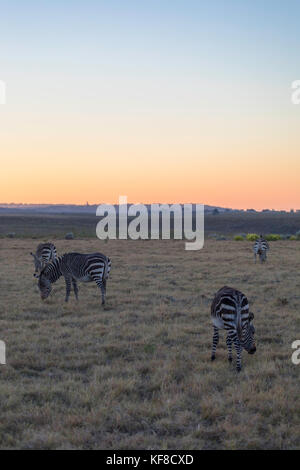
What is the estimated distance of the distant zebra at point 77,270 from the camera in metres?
15.6

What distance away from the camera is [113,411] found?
7141mm

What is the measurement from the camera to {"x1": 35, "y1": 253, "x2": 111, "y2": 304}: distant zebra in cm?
1561

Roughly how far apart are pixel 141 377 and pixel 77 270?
7639mm

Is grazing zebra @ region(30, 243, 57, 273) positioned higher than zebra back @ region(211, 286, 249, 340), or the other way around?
grazing zebra @ region(30, 243, 57, 273)

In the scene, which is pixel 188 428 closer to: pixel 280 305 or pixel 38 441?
pixel 38 441

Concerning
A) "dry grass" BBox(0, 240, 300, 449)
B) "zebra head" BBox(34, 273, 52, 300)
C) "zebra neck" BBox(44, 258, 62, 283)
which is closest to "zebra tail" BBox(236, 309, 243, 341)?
"dry grass" BBox(0, 240, 300, 449)

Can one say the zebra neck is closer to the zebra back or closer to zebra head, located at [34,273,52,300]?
zebra head, located at [34,273,52,300]

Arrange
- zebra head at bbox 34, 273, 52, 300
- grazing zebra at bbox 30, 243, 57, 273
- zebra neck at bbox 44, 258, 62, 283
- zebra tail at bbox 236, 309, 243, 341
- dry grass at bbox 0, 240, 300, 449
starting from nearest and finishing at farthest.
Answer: dry grass at bbox 0, 240, 300, 449
zebra tail at bbox 236, 309, 243, 341
zebra head at bbox 34, 273, 52, 300
zebra neck at bbox 44, 258, 62, 283
grazing zebra at bbox 30, 243, 57, 273

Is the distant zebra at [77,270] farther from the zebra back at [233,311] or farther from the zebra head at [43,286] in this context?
the zebra back at [233,311]

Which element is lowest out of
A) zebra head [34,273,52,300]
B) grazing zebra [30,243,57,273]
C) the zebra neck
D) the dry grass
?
the dry grass

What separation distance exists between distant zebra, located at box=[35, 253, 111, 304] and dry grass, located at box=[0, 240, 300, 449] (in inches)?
28.1

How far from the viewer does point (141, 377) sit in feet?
29.0

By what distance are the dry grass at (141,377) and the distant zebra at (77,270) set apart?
713mm
